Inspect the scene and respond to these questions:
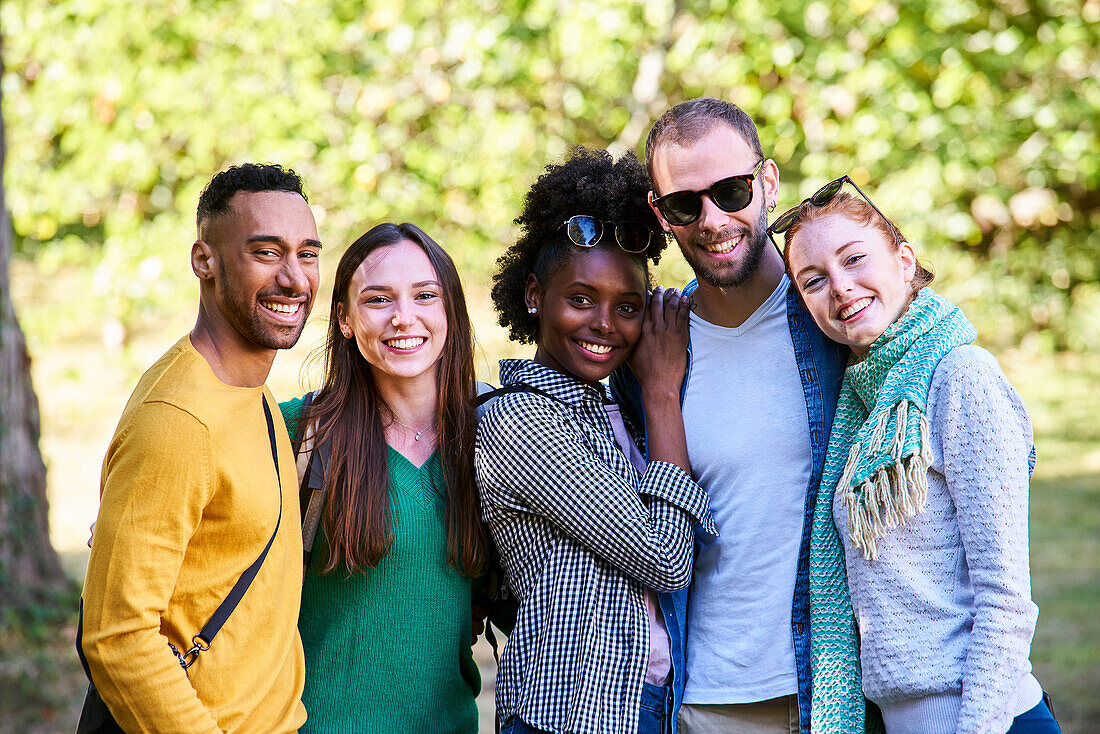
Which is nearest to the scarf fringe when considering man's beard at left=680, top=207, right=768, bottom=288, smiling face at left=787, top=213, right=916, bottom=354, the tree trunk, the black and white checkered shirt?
smiling face at left=787, top=213, right=916, bottom=354

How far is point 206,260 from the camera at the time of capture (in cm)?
224

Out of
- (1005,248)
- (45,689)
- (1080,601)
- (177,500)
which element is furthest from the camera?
(1005,248)

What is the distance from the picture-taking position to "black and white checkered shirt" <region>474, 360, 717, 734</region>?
7.64 feet

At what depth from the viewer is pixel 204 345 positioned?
2.23 meters

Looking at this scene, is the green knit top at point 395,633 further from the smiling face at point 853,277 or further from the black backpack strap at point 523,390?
the smiling face at point 853,277

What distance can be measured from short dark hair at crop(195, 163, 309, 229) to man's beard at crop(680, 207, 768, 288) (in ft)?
3.54

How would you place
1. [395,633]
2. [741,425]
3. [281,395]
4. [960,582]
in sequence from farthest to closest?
1. [281,395]
2. [741,425]
3. [395,633]
4. [960,582]

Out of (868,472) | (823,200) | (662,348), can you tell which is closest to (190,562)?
(662,348)

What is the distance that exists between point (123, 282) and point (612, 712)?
7.34 meters

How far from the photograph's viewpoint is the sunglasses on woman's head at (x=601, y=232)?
268 centimetres

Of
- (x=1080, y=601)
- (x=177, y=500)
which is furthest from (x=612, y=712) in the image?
(x=1080, y=601)

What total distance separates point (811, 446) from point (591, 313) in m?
0.66

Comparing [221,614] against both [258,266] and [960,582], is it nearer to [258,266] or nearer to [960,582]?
[258,266]

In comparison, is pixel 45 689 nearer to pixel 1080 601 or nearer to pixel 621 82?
pixel 621 82
